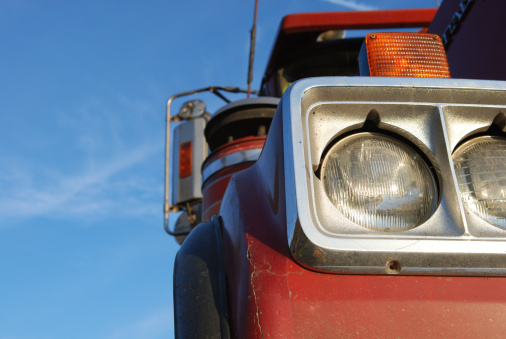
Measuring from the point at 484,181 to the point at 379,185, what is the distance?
239 mm

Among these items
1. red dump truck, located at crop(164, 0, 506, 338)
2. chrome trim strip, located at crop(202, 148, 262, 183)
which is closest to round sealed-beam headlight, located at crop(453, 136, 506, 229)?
red dump truck, located at crop(164, 0, 506, 338)

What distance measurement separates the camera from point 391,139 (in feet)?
3.83

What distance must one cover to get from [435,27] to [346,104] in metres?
1.90

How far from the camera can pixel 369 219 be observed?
41.4 inches

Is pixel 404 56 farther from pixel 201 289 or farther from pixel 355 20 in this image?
pixel 355 20

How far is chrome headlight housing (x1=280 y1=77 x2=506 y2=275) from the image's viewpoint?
1.00m

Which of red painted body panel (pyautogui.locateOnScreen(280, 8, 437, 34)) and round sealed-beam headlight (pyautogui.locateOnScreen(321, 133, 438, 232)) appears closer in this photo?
round sealed-beam headlight (pyautogui.locateOnScreen(321, 133, 438, 232))

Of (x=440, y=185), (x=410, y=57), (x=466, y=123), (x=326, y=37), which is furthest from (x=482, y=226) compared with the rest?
(x=326, y=37)

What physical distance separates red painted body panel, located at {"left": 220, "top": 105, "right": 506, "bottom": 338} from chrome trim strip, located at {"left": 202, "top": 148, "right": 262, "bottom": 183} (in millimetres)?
2300

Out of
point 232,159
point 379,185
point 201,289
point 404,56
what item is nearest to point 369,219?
point 379,185

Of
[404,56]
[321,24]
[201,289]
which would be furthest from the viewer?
[321,24]

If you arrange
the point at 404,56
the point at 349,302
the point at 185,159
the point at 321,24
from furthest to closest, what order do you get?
the point at 185,159 → the point at 321,24 → the point at 404,56 → the point at 349,302

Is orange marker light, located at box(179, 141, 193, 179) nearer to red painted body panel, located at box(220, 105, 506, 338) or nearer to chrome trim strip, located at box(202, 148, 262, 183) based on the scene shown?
chrome trim strip, located at box(202, 148, 262, 183)

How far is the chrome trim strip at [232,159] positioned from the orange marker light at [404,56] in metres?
1.97
